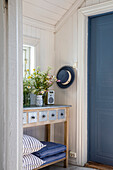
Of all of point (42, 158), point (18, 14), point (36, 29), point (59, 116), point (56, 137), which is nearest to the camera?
point (18, 14)

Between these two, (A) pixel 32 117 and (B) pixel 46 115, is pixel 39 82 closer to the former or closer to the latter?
(B) pixel 46 115

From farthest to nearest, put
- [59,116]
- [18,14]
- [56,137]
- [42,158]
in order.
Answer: [56,137] < [59,116] < [42,158] < [18,14]

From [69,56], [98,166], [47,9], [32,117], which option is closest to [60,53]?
[69,56]

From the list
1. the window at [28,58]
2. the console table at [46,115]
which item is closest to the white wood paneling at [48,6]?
the window at [28,58]

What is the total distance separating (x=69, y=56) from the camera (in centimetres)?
370

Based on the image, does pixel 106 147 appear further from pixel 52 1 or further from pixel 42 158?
pixel 52 1

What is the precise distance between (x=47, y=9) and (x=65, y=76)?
1.08 metres

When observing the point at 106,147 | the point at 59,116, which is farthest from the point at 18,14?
the point at 106,147

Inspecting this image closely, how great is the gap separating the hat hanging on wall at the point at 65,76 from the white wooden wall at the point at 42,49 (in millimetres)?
273

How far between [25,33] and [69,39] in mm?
742

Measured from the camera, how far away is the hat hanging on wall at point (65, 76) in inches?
140

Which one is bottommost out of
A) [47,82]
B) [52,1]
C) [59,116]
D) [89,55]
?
[59,116]

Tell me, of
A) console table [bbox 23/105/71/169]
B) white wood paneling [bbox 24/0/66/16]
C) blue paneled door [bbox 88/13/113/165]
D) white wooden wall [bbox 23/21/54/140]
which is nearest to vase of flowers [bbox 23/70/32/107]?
console table [bbox 23/105/71/169]

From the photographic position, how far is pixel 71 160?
3.59m
